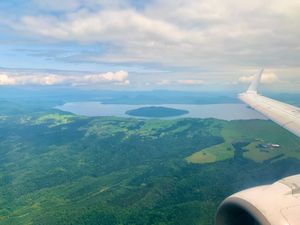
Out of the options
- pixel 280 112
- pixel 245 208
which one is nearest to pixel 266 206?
pixel 245 208

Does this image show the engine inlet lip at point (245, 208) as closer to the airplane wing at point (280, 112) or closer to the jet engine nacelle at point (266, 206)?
the jet engine nacelle at point (266, 206)

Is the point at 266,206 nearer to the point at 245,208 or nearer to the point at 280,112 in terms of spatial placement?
the point at 245,208

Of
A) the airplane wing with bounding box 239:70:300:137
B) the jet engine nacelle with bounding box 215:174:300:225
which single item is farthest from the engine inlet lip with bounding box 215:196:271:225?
the airplane wing with bounding box 239:70:300:137

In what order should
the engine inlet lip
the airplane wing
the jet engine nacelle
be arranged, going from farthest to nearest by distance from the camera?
1. the airplane wing
2. the engine inlet lip
3. the jet engine nacelle

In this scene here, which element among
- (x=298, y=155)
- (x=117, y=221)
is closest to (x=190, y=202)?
(x=117, y=221)

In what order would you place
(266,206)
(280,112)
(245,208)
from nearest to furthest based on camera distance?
(266,206) → (245,208) → (280,112)

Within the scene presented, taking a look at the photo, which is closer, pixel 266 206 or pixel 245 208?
pixel 266 206

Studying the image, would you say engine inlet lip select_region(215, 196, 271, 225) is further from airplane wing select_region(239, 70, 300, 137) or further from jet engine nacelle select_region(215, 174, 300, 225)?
airplane wing select_region(239, 70, 300, 137)

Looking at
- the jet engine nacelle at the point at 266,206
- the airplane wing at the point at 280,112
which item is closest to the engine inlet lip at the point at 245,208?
the jet engine nacelle at the point at 266,206
